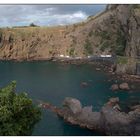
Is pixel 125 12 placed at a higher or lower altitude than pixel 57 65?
higher

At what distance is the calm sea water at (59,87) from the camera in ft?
156

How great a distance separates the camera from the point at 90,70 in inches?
3937

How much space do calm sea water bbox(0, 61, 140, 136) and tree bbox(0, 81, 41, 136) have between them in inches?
866

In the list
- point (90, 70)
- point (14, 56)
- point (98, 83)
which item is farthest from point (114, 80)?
point (14, 56)

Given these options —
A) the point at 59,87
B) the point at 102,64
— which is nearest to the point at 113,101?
the point at 59,87

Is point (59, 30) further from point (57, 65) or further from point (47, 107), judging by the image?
point (47, 107)

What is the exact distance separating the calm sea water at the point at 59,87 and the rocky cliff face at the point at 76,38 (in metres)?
20.5

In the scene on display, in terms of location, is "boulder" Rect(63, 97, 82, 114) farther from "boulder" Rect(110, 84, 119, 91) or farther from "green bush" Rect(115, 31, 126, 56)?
"green bush" Rect(115, 31, 126, 56)

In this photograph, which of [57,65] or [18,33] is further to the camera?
[18,33]

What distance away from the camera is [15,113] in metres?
21.1

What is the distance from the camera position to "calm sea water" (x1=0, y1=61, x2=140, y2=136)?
156 ft

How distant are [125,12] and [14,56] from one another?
154ft

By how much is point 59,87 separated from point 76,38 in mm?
64193

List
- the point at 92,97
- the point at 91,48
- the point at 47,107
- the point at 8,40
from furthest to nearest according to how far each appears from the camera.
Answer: the point at 8,40
the point at 91,48
the point at 92,97
the point at 47,107
